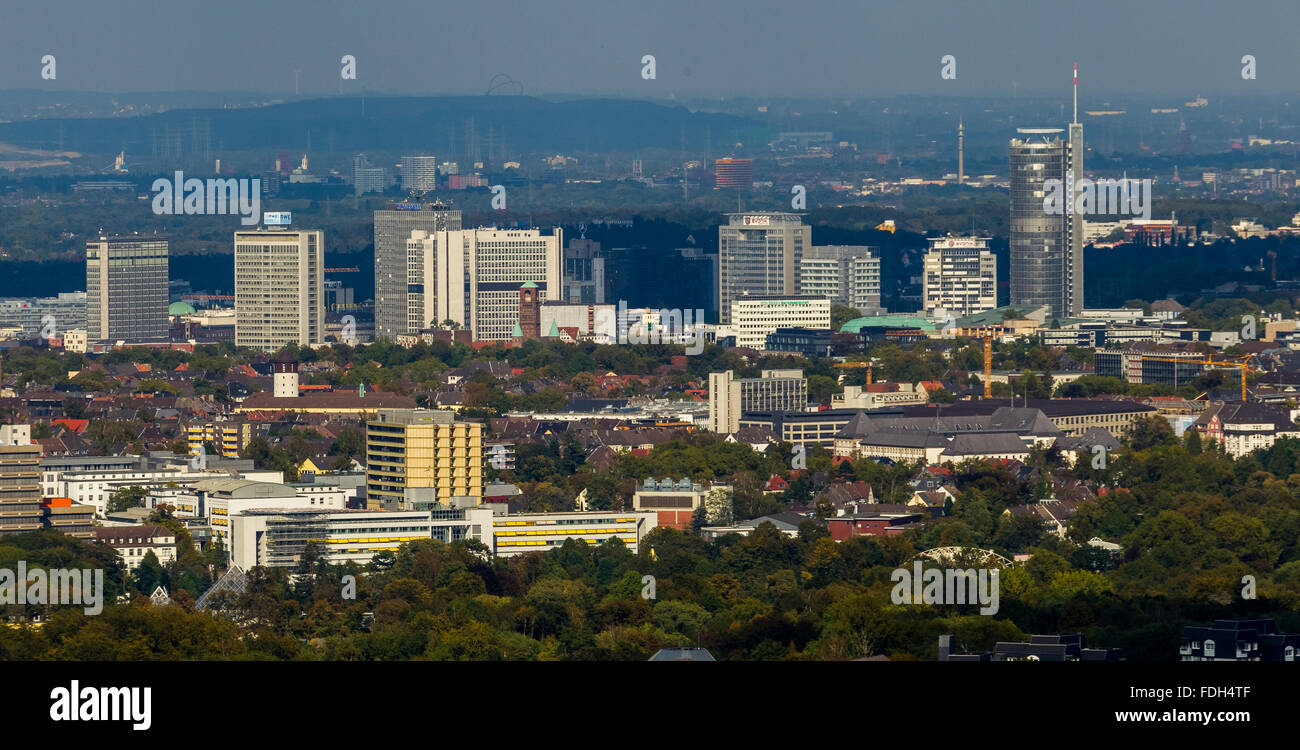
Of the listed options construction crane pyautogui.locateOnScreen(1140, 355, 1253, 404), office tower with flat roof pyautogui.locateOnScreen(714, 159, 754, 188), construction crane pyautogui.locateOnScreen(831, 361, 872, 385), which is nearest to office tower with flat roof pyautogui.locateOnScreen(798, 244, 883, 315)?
construction crane pyautogui.locateOnScreen(831, 361, 872, 385)

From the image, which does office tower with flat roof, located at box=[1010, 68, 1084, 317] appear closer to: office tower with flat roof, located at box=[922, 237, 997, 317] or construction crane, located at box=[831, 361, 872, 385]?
office tower with flat roof, located at box=[922, 237, 997, 317]

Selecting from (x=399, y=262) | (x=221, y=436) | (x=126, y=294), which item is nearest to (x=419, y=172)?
(x=399, y=262)

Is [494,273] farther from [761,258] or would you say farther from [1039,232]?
[1039,232]

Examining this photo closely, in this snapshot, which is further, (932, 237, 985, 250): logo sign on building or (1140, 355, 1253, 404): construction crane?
(932, 237, 985, 250): logo sign on building

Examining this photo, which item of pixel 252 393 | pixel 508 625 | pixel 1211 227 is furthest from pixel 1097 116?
pixel 508 625

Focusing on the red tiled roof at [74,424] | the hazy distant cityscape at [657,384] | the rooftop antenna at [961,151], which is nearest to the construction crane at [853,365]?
the hazy distant cityscape at [657,384]
